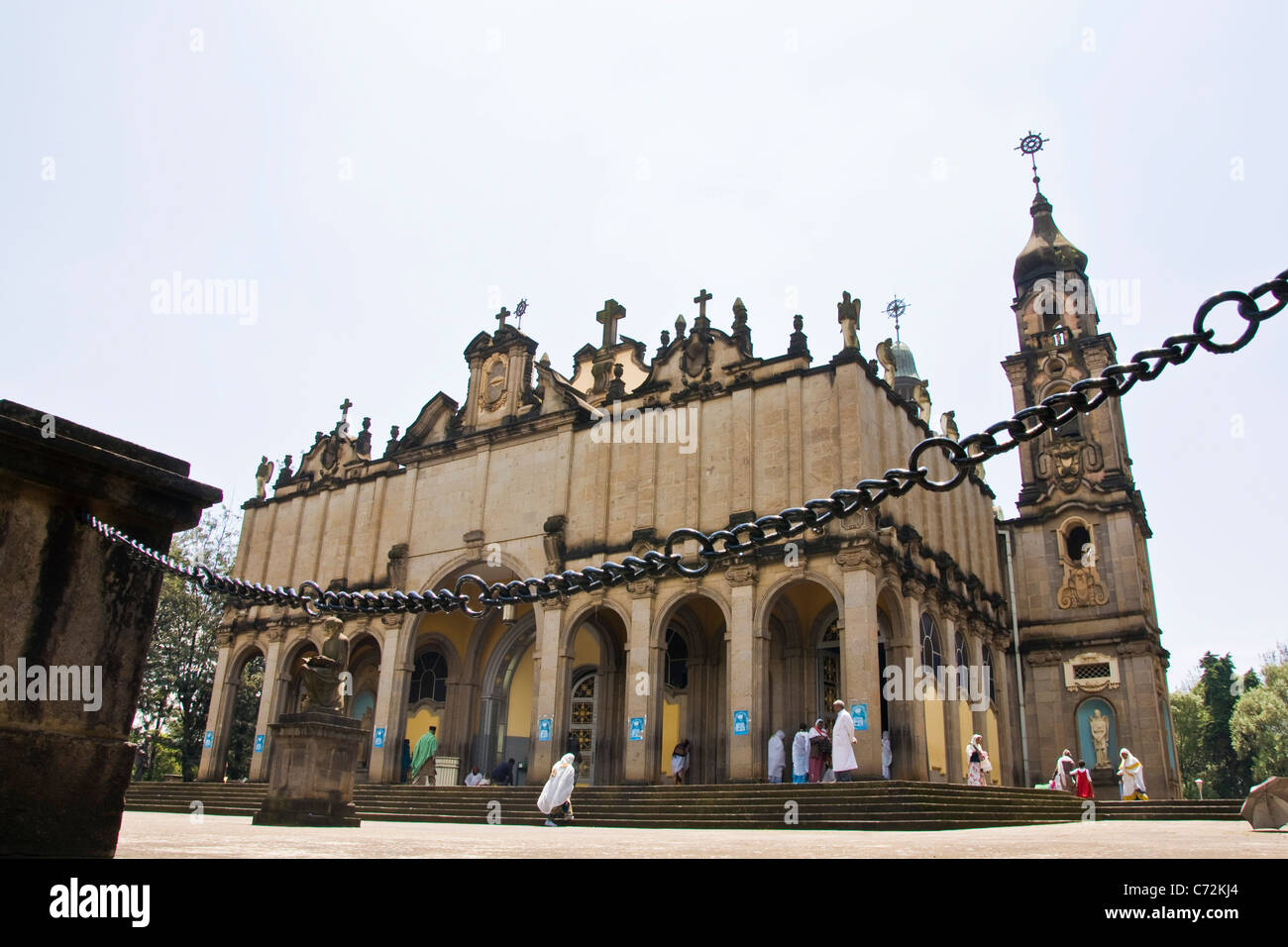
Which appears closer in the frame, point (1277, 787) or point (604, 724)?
point (1277, 787)

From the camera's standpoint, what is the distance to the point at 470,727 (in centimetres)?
3105

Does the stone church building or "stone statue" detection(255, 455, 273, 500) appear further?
"stone statue" detection(255, 455, 273, 500)

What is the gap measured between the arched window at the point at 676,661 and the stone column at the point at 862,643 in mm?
6504

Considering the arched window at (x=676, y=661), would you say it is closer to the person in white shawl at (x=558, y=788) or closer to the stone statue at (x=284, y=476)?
the person in white shawl at (x=558, y=788)

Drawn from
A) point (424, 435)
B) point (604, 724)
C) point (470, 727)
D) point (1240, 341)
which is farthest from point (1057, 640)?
point (1240, 341)

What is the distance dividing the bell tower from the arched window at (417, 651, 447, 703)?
1964 centimetres

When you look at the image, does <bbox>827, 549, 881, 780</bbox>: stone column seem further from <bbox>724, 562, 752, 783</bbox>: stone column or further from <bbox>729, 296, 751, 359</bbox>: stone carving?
<bbox>729, 296, 751, 359</bbox>: stone carving

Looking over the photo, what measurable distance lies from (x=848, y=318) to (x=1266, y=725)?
3639 cm

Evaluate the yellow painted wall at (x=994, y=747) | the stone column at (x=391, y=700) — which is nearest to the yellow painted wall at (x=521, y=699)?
the stone column at (x=391, y=700)

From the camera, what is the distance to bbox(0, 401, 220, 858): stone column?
13.2 ft

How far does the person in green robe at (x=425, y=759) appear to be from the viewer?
1158 inches

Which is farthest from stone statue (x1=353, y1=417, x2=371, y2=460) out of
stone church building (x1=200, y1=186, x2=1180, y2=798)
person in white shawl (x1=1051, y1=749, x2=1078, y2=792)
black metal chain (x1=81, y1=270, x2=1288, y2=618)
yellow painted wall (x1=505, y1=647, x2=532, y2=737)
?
black metal chain (x1=81, y1=270, x2=1288, y2=618)
